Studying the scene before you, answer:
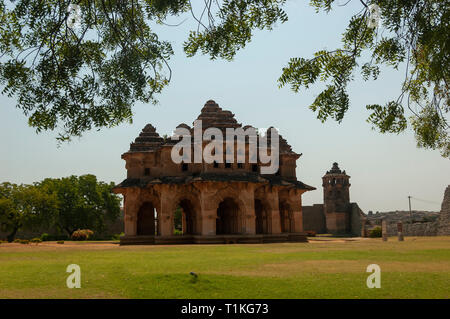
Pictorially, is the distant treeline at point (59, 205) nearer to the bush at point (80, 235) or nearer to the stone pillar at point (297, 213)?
the bush at point (80, 235)

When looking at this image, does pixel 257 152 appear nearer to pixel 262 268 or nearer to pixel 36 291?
pixel 262 268

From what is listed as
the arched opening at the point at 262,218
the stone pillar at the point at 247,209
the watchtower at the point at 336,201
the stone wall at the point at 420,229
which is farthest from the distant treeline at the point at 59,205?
the stone wall at the point at 420,229

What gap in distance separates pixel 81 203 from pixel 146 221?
13490mm

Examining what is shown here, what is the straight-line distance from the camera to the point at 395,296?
9.26 metres

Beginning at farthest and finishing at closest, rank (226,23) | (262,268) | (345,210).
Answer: (345,210), (262,268), (226,23)

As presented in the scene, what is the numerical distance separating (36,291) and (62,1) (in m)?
6.00

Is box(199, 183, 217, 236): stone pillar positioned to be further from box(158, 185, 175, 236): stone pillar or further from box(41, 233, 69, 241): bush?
box(41, 233, 69, 241): bush

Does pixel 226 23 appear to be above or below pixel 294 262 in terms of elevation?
above

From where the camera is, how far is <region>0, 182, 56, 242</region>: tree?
4359 centimetres

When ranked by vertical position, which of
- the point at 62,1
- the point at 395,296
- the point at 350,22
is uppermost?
the point at 62,1

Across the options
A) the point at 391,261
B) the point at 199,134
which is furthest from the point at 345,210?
the point at 391,261

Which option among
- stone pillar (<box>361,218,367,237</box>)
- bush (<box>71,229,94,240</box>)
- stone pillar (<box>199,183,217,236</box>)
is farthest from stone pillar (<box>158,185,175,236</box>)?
stone pillar (<box>361,218,367,237</box>)

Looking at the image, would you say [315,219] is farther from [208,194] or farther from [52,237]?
[52,237]

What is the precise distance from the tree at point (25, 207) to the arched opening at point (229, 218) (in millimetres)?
18884
